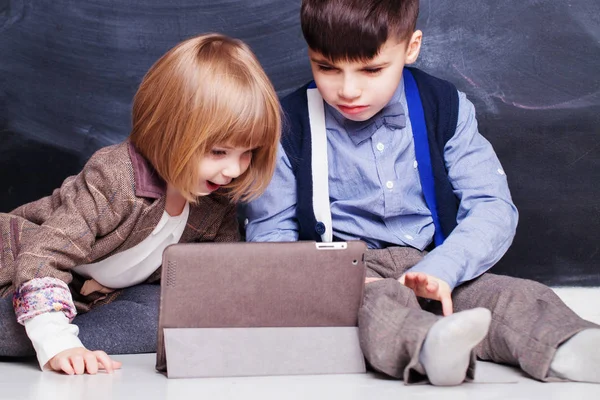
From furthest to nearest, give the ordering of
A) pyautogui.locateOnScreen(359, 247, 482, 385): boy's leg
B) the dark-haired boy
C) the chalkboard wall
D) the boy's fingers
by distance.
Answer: the chalkboard wall, the dark-haired boy, the boy's fingers, pyautogui.locateOnScreen(359, 247, 482, 385): boy's leg

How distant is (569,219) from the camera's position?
202 cm

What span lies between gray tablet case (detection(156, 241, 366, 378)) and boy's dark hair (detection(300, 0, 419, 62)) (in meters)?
0.37

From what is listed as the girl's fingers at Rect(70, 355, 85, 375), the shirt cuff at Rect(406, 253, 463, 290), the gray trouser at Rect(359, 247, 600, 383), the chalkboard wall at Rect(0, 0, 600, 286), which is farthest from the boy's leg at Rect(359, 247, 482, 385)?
the chalkboard wall at Rect(0, 0, 600, 286)

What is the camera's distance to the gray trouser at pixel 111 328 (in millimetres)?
1436

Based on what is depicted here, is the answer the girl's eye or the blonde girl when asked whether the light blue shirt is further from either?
the girl's eye

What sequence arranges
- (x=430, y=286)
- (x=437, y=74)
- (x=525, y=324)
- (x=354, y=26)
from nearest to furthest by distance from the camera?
(x=525, y=324)
(x=430, y=286)
(x=354, y=26)
(x=437, y=74)

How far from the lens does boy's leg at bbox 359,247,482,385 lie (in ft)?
3.69

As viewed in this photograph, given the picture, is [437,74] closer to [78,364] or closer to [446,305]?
[446,305]

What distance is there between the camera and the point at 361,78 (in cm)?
152

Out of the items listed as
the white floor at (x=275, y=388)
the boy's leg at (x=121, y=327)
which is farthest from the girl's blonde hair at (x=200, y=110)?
the white floor at (x=275, y=388)

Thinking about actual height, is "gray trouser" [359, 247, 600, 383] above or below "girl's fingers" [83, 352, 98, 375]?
above

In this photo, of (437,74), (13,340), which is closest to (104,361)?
(13,340)

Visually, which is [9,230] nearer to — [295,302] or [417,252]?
[295,302]

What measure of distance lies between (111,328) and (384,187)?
51 cm
